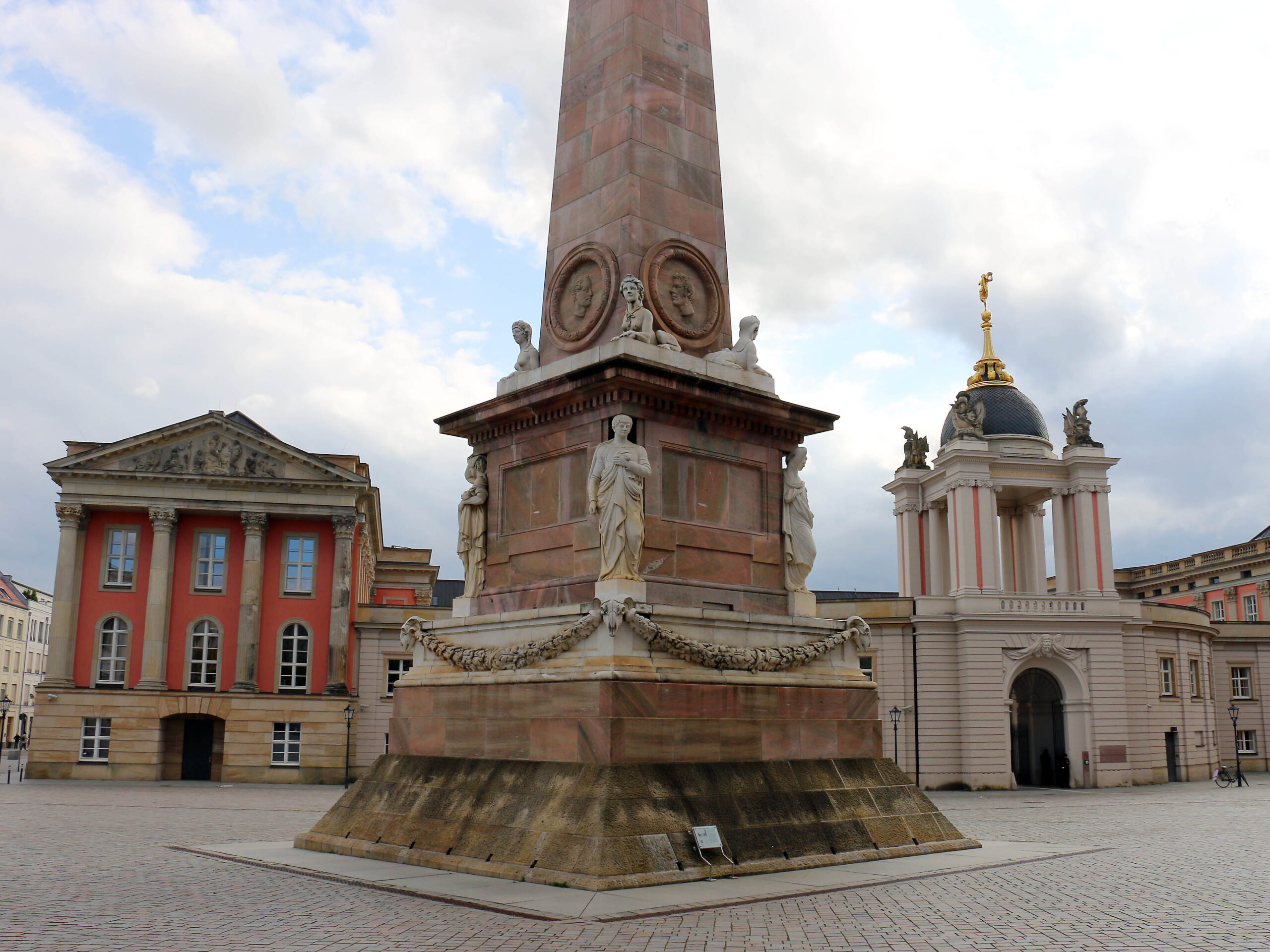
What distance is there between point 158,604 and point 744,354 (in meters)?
39.7

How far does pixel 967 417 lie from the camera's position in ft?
164

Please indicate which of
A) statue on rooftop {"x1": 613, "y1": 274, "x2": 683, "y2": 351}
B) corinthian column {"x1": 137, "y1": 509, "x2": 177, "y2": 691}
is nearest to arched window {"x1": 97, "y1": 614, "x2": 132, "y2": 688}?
corinthian column {"x1": 137, "y1": 509, "x2": 177, "y2": 691}

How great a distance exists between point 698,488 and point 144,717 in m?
40.3

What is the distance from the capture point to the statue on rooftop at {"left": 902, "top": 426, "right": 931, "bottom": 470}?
178 ft

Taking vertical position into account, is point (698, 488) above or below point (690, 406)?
below

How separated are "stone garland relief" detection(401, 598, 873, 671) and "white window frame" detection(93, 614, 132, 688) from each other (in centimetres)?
3844

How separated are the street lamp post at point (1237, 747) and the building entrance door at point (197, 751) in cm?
4061

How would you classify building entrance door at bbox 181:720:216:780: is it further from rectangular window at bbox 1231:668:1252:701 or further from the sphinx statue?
rectangular window at bbox 1231:668:1252:701

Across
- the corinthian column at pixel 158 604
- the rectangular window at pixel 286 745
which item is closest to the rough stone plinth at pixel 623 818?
the rectangular window at pixel 286 745

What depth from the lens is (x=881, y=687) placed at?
45125 millimetres

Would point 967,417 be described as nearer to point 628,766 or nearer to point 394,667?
point 394,667

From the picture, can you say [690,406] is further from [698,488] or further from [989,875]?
[989,875]

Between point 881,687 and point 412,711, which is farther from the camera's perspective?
point 881,687

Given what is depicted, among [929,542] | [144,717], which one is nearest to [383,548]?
[144,717]
